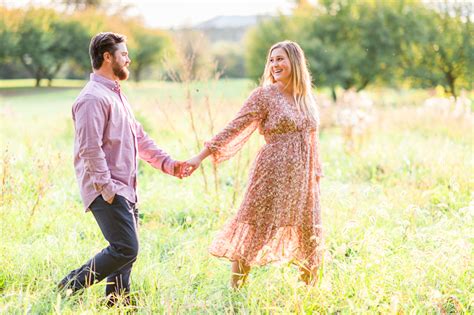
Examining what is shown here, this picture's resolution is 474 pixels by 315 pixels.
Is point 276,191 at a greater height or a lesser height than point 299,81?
lesser

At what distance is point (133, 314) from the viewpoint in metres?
3.37

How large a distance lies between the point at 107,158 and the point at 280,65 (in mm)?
1203

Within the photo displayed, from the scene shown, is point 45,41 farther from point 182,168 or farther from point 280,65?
point 280,65

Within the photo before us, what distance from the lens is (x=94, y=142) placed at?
3.12m

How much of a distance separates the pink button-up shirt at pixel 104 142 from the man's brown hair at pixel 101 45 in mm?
97

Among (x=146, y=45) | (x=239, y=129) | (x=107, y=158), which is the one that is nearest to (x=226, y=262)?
(x=239, y=129)

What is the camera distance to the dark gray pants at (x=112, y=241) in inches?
128

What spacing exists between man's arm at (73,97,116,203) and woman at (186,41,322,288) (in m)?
0.83

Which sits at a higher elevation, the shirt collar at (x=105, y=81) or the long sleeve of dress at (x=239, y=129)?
the shirt collar at (x=105, y=81)

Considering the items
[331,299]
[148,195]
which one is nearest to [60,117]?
[148,195]

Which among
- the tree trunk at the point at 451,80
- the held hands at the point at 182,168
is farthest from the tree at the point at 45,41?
the held hands at the point at 182,168

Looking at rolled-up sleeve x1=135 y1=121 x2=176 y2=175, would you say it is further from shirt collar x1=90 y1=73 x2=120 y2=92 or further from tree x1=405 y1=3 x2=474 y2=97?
tree x1=405 y1=3 x2=474 y2=97

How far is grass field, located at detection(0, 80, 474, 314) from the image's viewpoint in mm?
3445

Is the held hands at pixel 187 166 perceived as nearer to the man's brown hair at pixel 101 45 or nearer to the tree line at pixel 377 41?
the man's brown hair at pixel 101 45
